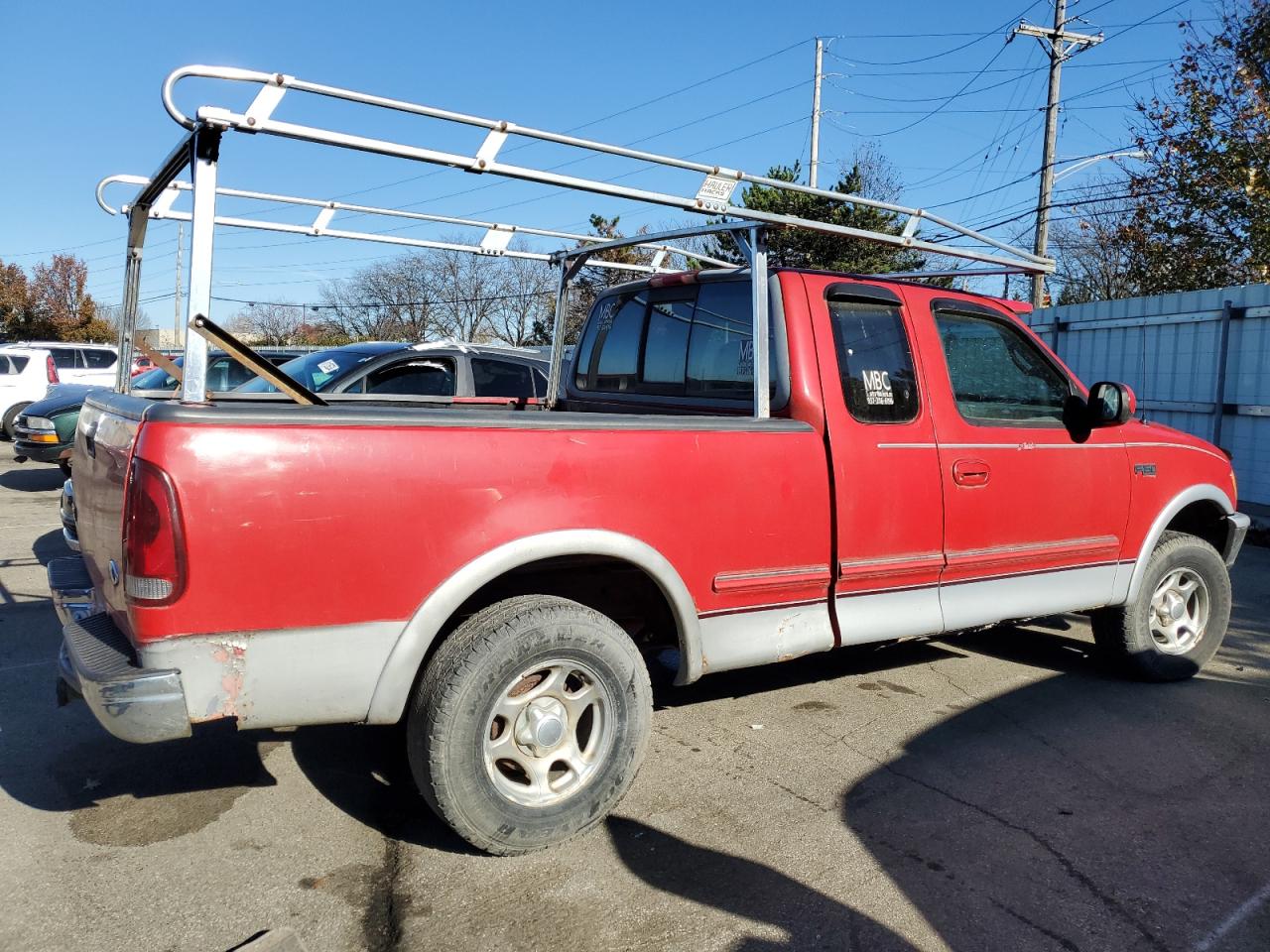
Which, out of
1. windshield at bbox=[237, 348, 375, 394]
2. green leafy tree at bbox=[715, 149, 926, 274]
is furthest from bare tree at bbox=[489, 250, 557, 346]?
windshield at bbox=[237, 348, 375, 394]

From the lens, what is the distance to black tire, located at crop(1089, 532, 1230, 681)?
5.12 m

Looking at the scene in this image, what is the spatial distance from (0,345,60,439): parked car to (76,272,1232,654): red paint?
17.6 metres

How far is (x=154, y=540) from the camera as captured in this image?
2682mm

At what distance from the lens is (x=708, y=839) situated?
3402 mm

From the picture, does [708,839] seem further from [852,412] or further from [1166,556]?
[1166,556]

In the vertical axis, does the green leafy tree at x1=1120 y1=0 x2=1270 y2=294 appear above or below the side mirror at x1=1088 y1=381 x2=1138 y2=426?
above

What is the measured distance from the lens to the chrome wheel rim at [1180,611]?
5285 millimetres

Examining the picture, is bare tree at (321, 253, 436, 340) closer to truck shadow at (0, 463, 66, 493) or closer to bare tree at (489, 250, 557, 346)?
bare tree at (489, 250, 557, 346)

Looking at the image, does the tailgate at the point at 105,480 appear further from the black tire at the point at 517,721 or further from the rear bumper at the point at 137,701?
the black tire at the point at 517,721

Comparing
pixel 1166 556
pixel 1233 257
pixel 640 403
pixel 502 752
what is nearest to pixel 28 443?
pixel 640 403

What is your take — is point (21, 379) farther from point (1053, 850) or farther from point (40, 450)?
point (1053, 850)

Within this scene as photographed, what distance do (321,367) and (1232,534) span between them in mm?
6886

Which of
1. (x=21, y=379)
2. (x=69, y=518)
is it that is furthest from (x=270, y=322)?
(x=69, y=518)

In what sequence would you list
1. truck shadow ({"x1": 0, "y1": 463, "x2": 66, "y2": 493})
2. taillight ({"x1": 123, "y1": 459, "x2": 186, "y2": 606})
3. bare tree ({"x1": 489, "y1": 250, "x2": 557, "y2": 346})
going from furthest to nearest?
bare tree ({"x1": 489, "y1": 250, "x2": 557, "y2": 346}), truck shadow ({"x1": 0, "y1": 463, "x2": 66, "y2": 493}), taillight ({"x1": 123, "y1": 459, "x2": 186, "y2": 606})
